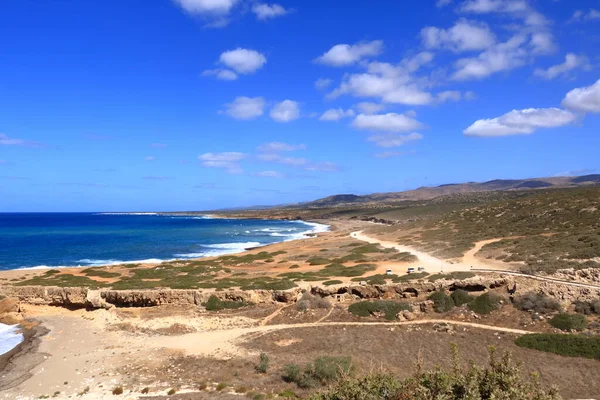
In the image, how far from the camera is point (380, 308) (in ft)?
82.9

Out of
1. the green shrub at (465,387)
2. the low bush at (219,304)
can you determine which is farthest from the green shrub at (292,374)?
the low bush at (219,304)

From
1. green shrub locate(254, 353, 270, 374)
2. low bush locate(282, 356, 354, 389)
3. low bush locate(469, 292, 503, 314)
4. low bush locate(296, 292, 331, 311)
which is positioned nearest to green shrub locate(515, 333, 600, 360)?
low bush locate(469, 292, 503, 314)

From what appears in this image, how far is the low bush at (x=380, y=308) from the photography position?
2495cm

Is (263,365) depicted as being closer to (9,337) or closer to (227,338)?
(227,338)

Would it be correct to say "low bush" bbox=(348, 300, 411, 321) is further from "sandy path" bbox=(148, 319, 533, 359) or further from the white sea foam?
the white sea foam

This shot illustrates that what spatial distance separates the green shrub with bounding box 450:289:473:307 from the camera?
25.1 meters

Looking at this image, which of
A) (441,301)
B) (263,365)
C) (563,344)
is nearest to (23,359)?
(263,365)

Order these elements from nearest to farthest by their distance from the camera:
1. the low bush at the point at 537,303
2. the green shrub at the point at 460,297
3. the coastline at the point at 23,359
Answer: the coastline at the point at 23,359 → the low bush at the point at 537,303 → the green shrub at the point at 460,297

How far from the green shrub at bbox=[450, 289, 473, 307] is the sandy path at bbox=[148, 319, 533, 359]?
206 centimetres

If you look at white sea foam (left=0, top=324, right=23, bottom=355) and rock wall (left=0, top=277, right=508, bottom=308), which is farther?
rock wall (left=0, top=277, right=508, bottom=308)

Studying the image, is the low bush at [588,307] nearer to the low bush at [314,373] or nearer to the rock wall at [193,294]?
the rock wall at [193,294]

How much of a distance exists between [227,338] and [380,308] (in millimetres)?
9809

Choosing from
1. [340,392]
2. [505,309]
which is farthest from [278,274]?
[340,392]

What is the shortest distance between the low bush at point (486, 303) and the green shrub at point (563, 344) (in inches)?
144
